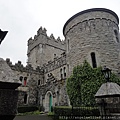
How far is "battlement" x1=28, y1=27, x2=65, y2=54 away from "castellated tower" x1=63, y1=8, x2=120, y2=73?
50.4 feet

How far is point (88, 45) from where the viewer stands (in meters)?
13.2

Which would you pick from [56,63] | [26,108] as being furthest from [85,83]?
[26,108]

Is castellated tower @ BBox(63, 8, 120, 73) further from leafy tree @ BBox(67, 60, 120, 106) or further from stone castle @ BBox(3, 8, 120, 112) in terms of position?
leafy tree @ BBox(67, 60, 120, 106)

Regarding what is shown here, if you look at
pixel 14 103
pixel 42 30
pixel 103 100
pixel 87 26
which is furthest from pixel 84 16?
pixel 42 30

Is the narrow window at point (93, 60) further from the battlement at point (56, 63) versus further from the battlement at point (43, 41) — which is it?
the battlement at point (43, 41)

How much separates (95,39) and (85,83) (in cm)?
489

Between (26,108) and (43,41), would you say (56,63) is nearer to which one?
(26,108)

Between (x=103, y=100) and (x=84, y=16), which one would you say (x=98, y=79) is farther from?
(x=84, y=16)

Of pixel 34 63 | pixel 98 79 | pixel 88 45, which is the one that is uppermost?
pixel 34 63

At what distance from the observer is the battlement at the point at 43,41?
29.7 m

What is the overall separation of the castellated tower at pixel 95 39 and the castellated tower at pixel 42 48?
47.8 feet

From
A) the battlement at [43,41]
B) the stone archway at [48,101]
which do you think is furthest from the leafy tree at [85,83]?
the battlement at [43,41]

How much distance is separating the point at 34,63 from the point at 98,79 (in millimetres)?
20545

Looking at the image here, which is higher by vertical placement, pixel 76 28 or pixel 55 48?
pixel 55 48
